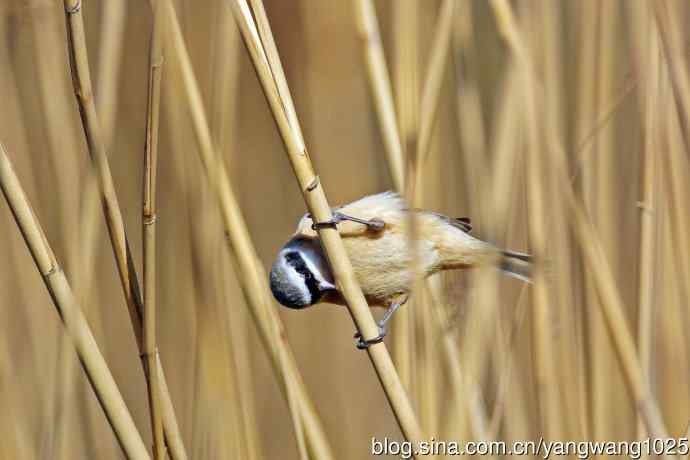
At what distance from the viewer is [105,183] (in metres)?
0.84

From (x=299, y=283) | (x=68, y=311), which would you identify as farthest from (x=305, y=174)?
(x=299, y=283)

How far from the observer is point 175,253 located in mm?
1362

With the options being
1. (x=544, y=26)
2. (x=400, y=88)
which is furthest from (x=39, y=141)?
(x=544, y=26)

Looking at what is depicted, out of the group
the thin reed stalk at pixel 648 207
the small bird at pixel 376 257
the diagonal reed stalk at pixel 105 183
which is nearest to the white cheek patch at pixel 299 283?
the small bird at pixel 376 257

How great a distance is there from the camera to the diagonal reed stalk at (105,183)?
772mm

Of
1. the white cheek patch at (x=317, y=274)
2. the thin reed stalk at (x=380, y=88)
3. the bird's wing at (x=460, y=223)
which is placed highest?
the thin reed stalk at (x=380, y=88)

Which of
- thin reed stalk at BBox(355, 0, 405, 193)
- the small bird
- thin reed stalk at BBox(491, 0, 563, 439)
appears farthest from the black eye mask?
thin reed stalk at BBox(491, 0, 563, 439)

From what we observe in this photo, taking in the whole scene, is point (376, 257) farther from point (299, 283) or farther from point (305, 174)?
point (305, 174)

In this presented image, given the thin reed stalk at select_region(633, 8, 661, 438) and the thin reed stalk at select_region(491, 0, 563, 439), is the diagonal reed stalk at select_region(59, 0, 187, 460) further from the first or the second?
the thin reed stalk at select_region(633, 8, 661, 438)

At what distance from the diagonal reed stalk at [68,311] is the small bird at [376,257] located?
1.44ft

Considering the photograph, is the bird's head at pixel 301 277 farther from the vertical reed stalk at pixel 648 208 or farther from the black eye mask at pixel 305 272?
the vertical reed stalk at pixel 648 208

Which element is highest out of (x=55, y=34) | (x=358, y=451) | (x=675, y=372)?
(x=55, y=34)

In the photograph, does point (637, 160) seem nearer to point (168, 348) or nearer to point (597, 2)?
point (597, 2)

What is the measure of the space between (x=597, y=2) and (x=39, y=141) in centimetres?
97
